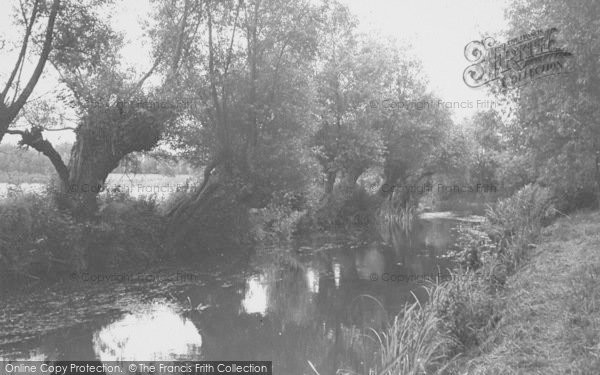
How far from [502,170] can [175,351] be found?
15205 millimetres


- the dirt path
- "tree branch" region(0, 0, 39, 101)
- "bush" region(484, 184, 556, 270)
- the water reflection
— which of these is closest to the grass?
the dirt path

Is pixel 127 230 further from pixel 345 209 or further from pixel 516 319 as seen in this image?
pixel 345 209

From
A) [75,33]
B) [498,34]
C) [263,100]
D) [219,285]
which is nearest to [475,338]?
[219,285]

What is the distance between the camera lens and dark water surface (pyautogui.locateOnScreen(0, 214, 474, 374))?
29.9 feet

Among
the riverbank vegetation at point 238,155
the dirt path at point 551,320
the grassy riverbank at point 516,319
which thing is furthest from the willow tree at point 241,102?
the dirt path at point 551,320

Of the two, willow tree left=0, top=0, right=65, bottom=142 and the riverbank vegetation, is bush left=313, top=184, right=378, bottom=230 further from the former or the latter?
willow tree left=0, top=0, right=65, bottom=142

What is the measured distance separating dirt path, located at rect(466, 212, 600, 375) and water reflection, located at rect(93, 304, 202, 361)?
5120 mm

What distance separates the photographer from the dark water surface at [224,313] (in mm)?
9102

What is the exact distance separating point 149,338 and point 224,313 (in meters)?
2.33

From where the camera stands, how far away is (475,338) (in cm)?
742

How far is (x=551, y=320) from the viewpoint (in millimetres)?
6691

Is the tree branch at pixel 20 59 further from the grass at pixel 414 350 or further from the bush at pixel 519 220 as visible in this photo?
the bush at pixel 519 220

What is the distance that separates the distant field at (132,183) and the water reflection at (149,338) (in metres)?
6.78

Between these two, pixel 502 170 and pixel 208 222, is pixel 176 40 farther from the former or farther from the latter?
pixel 502 170
